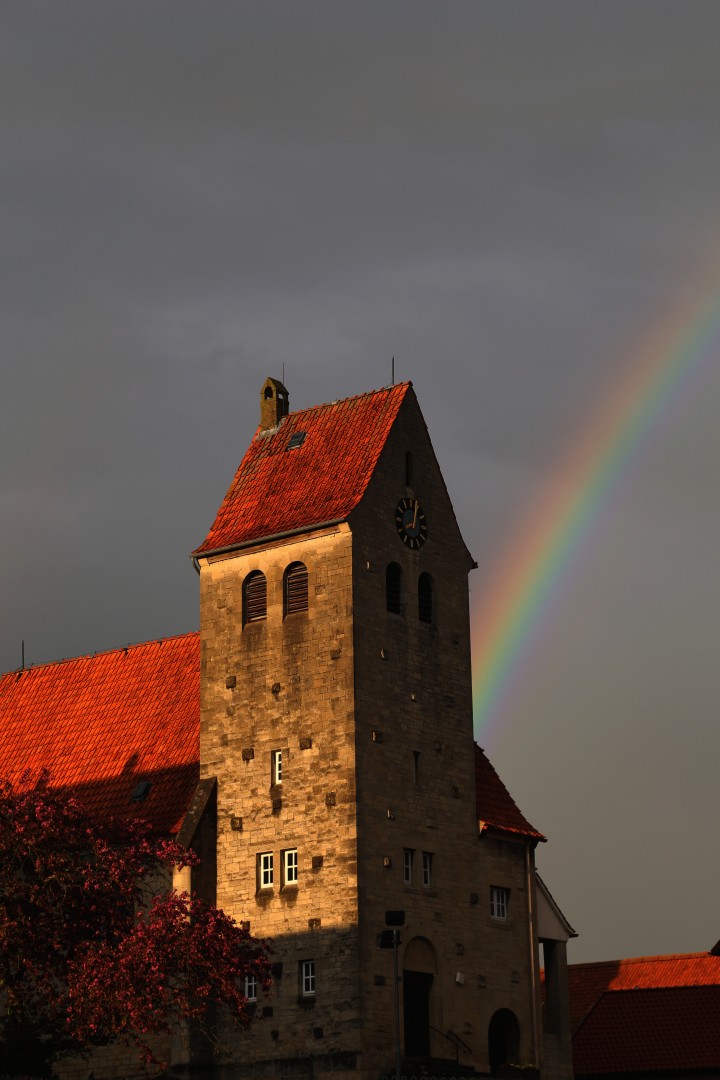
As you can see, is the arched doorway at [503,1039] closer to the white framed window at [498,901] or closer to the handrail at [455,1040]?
the handrail at [455,1040]

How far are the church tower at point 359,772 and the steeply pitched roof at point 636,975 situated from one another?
1973 centimetres

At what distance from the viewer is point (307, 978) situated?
6950cm

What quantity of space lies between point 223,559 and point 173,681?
7.52 metres

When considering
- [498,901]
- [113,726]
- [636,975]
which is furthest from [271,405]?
[636,975]

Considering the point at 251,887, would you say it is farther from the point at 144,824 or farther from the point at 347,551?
A: the point at 347,551

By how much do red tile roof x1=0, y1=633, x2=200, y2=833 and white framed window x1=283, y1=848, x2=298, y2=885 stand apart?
482cm

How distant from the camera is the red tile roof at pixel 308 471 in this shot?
75188 mm

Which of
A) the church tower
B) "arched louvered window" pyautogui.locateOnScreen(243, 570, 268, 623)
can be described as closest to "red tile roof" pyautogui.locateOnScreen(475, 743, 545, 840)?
the church tower

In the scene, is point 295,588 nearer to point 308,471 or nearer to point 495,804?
point 308,471

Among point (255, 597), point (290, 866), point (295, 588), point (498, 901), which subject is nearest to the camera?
point (290, 866)

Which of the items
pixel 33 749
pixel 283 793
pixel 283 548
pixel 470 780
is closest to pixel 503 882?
pixel 470 780

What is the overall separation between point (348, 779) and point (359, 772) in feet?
1.61

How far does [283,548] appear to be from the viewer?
7525 cm

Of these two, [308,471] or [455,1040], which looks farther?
[308,471]
